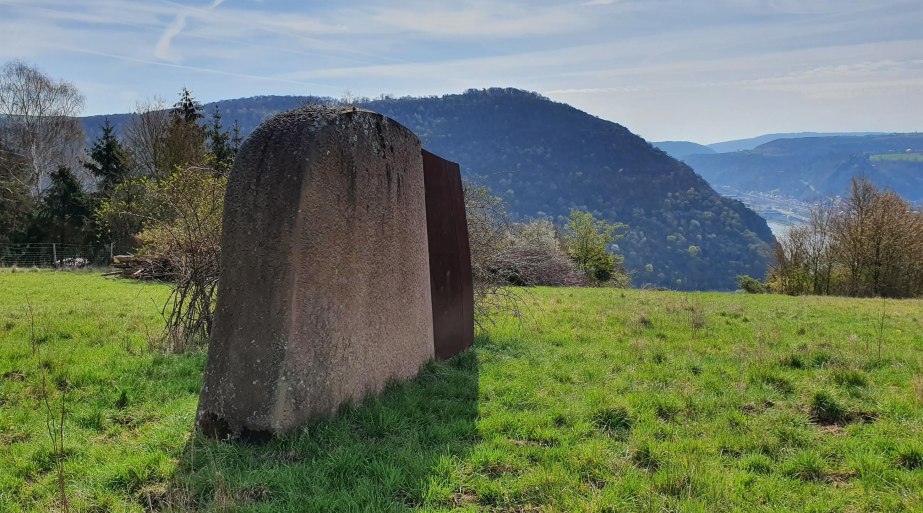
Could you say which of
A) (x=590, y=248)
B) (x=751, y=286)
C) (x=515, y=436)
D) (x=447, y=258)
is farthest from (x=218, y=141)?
(x=751, y=286)

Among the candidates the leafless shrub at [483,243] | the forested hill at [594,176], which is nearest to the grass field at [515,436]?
the leafless shrub at [483,243]

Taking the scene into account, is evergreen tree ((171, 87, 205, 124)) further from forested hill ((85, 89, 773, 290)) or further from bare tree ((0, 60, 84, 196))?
forested hill ((85, 89, 773, 290))

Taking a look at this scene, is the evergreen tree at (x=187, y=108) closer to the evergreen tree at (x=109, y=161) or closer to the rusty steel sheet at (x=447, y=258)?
the evergreen tree at (x=109, y=161)

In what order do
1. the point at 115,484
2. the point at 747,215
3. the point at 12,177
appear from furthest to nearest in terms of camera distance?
1. the point at 747,215
2. the point at 12,177
3. the point at 115,484

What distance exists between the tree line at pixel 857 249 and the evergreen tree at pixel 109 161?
44310mm

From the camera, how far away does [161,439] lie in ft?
14.1

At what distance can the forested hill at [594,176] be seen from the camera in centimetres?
10762

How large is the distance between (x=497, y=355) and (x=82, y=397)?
15.8 feet

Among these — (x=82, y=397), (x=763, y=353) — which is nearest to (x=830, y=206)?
(x=763, y=353)

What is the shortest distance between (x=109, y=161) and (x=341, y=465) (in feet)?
123

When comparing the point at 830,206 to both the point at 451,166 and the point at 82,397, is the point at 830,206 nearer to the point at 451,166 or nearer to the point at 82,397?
the point at 451,166

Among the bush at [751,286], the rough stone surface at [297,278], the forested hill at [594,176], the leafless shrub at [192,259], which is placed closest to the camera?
the rough stone surface at [297,278]

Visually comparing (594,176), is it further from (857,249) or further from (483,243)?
(483,243)

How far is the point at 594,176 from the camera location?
137625mm
